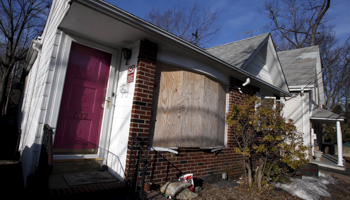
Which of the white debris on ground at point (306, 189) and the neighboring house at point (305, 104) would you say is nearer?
the white debris on ground at point (306, 189)

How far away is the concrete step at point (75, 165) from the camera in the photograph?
3.15 metres

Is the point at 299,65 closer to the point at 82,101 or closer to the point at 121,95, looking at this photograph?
the point at 121,95

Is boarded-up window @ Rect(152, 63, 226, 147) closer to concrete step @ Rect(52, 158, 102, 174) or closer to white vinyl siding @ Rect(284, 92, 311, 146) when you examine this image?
concrete step @ Rect(52, 158, 102, 174)

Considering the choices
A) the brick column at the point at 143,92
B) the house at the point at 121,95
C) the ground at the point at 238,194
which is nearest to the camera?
the house at the point at 121,95

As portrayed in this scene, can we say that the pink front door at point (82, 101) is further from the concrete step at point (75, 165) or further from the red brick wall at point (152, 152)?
the red brick wall at point (152, 152)

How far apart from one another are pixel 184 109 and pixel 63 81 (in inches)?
87.8

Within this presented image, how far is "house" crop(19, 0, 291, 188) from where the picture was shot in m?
3.15

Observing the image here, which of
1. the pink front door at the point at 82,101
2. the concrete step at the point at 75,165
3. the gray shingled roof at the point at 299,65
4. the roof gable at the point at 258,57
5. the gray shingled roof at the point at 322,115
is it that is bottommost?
the concrete step at the point at 75,165

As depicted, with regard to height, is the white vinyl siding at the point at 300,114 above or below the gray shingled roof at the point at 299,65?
below

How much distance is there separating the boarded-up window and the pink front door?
42.0 inches

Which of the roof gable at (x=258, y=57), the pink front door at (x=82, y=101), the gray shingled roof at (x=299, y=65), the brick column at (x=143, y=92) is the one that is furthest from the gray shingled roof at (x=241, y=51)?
the gray shingled roof at (x=299, y=65)

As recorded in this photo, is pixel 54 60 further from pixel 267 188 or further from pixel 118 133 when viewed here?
pixel 267 188

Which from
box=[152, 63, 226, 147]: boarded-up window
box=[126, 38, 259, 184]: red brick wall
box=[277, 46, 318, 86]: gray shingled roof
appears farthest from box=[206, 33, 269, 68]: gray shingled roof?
box=[277, 46, 318, 86]: gray shingled roof

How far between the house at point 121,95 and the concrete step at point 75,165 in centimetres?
6
